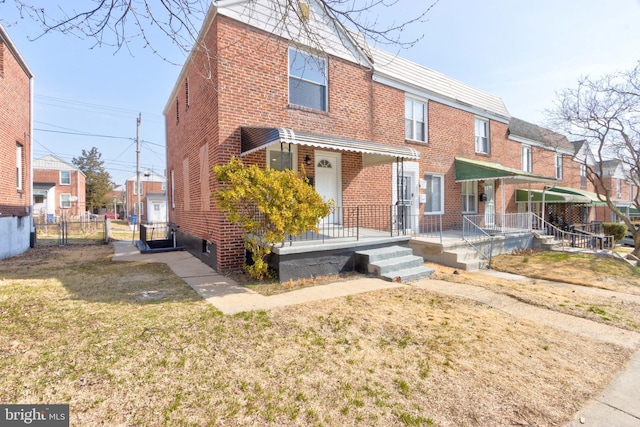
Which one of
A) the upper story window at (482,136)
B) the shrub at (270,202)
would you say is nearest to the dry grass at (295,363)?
the shrub at (270,202)

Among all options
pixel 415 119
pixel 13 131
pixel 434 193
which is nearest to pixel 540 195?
pixel 434 193

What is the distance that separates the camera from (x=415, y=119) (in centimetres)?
1242

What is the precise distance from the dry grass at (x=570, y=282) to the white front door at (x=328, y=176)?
358cm

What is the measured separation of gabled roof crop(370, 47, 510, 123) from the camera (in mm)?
11289

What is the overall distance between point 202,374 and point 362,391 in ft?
4.98

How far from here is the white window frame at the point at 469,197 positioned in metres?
14.2

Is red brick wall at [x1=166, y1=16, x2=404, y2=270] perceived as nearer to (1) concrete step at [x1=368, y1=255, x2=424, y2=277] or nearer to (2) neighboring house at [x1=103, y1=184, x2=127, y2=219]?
(1) concrete step at [x1=368, y1=255, x2=424, y2=277]

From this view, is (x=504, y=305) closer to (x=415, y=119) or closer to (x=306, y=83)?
(x=306, y=83)

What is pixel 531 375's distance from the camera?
3.23m

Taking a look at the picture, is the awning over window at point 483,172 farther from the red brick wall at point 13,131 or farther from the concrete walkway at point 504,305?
the red brick wall at point 13,131

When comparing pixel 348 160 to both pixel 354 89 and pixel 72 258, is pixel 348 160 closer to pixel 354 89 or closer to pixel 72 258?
pixel 354 89

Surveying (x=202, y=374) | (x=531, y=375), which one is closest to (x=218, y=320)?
(x=202, y=374)

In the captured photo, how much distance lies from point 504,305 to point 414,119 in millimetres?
8569

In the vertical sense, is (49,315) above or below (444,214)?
below
